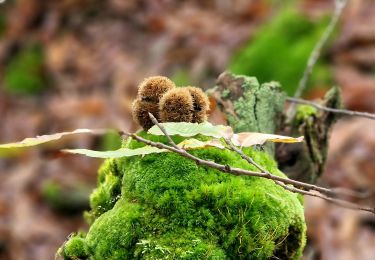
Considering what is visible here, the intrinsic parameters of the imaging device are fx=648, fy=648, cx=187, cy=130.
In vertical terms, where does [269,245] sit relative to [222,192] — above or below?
below

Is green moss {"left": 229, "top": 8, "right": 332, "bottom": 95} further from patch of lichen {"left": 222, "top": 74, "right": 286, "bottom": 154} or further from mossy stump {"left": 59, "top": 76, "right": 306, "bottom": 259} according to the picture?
mossy stump {"left": 59, "top": 76, "right": 306, "bottom": 259}

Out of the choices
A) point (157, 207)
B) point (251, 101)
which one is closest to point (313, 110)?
point (251, 101)

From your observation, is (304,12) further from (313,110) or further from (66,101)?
(313,110)

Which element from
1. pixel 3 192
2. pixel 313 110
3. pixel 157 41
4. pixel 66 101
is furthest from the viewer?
pixel 157 41

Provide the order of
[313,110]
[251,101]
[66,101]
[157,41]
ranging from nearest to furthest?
[251,101], [313,110], [66,101], [157,41]

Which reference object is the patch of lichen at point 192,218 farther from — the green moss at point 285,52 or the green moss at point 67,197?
the green moss at point 67,197

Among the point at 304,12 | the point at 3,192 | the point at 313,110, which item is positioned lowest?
the point at 3,192

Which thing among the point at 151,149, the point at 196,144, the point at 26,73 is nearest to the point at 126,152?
the point at 151,149

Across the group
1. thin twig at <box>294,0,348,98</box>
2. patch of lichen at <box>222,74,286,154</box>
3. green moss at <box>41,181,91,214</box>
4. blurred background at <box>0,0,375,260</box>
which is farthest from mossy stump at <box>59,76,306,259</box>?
green moss at <box>41,181,91,214</box>
